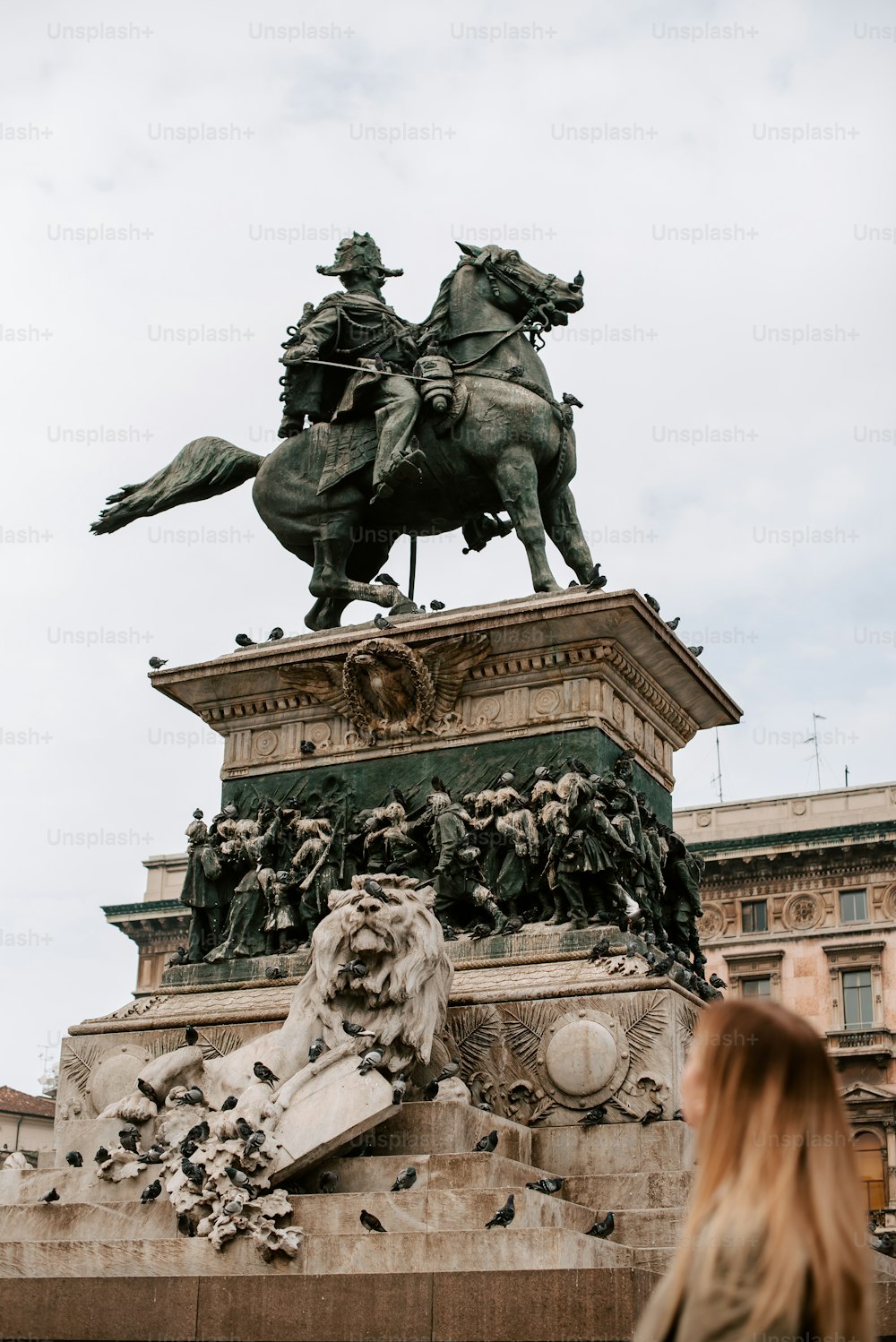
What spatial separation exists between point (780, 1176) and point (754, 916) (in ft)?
178

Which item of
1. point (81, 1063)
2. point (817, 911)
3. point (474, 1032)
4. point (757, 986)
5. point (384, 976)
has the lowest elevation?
point (81, 1063)

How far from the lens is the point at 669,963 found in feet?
44.5

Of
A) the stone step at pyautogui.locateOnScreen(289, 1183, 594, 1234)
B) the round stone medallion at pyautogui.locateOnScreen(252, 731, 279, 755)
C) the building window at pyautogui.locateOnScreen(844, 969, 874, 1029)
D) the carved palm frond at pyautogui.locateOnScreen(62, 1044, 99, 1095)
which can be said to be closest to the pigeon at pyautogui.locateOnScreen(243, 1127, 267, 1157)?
the stone step at pyautogui.locateOnScreen(289, 1183, 594, 1234)

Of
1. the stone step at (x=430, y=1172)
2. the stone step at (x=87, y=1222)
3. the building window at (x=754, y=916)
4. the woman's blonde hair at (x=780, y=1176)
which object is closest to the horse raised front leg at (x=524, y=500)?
the stone step at (x=430, y=1172)

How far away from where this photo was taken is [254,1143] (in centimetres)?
1108

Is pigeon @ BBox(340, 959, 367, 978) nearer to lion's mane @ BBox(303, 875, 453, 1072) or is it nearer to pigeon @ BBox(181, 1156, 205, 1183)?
lion's mane @ BBox(303, 875, 453, 1072)


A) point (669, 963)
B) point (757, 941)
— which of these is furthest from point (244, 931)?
point (757, 941)

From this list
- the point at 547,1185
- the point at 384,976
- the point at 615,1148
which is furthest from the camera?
the point at 615,1148

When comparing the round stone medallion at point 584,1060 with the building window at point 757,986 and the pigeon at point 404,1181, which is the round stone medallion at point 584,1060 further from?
the building window at point 757,986

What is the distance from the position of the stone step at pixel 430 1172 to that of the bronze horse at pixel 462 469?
6.21 metres

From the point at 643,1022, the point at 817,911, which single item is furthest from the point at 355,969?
the point at 817,911

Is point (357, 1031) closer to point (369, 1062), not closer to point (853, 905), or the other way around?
point (369, 1062)

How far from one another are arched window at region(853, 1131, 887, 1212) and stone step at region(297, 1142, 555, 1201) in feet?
130

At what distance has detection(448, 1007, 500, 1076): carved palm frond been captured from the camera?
1370cm
